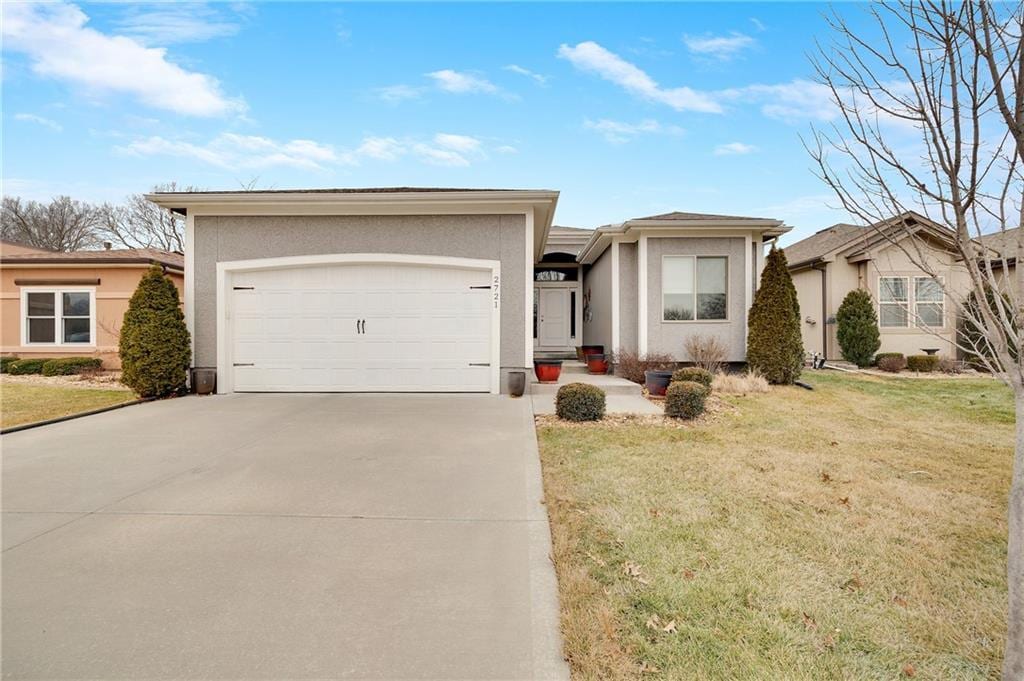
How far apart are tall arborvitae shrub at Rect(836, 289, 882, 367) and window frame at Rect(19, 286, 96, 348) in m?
20.7

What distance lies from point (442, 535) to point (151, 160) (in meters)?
29.1

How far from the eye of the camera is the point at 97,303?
13555 mm

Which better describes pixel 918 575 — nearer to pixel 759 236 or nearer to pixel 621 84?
pixel 759 236

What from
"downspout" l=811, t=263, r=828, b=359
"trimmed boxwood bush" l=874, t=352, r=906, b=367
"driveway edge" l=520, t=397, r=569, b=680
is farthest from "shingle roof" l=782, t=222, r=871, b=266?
"driveway edge" l=520, t=397, r=569, b=680

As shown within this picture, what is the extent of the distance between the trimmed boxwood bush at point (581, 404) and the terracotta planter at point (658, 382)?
2513 millimetres

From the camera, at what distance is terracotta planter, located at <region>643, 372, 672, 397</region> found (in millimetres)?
8953

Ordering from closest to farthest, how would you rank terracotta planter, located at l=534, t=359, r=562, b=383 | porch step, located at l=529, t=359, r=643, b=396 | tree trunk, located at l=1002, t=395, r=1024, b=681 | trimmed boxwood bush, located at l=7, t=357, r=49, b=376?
tree trunk, located at l=1002, t=395, r=1024, b=681, porch step, located at l=529, t=359, r=643, b=396, terracotta planter, located at l=534, t=359, r=562, b=383, trimmed boxwood bush, located at l=7, t=357, r=49, b=376

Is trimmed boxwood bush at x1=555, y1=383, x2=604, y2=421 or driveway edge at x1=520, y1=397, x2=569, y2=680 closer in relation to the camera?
driveway edge at x1=520, y1=397, x2=569, y2=680

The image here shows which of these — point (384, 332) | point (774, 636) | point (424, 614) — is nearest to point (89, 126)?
point (384, 332)

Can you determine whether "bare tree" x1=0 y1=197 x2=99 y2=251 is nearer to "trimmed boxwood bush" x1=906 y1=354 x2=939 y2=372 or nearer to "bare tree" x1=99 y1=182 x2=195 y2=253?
"bare tree" x1=99 y1=182 x2=195 y2=253

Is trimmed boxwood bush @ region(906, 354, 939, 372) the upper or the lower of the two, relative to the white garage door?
lower

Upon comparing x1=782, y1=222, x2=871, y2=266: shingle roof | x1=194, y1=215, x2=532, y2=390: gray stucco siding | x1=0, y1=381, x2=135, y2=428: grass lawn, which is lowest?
x1=0, y1=381, x2=135, y2=428: grass lawn

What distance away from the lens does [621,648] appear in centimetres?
210

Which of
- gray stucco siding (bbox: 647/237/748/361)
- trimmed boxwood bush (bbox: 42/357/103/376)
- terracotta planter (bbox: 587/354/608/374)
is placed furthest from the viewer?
trimmed boxwood bush (bbox: 42/357/103/376)
